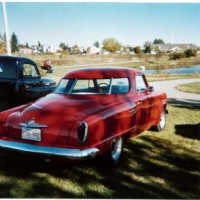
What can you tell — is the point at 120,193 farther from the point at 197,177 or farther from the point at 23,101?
the point at 23,101

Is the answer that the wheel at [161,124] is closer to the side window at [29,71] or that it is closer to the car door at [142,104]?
the car door at [142,104]

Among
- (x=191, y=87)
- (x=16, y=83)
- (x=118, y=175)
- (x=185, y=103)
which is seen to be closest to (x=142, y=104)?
(x=118, y=175)

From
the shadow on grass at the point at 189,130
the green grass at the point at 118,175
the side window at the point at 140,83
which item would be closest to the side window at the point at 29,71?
the green grass at the point at 118,175

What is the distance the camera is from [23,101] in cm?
637

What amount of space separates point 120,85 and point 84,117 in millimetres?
1276

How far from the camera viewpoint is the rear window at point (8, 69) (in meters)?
6.40

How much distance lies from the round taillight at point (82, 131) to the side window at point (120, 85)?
1167 mm

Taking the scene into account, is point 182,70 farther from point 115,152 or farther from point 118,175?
point 118,175

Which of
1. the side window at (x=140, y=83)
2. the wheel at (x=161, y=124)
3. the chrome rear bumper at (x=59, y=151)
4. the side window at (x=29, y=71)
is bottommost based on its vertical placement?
the wheel at (x=161, y=124)

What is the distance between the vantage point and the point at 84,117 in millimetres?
3490

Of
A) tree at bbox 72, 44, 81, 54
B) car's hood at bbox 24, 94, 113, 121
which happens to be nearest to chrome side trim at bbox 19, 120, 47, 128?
car's hood at bbox 24, 94, 113, 121

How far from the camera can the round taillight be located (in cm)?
338

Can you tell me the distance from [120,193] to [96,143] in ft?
2.09

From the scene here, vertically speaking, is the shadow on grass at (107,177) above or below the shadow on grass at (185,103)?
above
